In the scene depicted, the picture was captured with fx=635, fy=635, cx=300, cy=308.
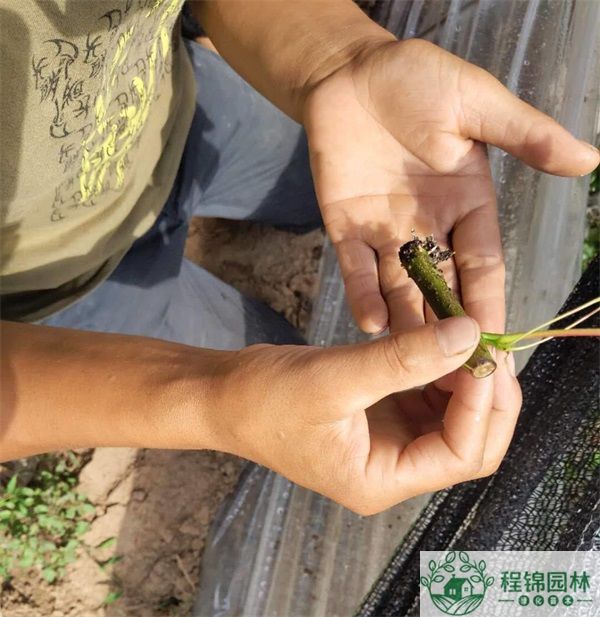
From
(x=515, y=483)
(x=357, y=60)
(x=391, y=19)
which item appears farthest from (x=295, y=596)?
(x=391, y=19)

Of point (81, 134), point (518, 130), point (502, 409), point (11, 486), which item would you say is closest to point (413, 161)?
point (518, 130)

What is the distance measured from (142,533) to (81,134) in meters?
1.43

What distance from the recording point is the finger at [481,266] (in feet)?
3.49

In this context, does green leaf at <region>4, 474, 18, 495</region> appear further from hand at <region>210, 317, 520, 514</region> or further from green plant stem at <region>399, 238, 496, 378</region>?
green plant stem at <region>399, 238, 496, 378</region>

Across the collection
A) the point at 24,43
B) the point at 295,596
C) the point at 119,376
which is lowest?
the point at 295,596

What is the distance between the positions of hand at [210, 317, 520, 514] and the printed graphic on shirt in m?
0.44

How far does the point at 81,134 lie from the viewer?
104 centimetres

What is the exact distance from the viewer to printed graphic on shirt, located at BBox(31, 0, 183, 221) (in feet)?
3.05

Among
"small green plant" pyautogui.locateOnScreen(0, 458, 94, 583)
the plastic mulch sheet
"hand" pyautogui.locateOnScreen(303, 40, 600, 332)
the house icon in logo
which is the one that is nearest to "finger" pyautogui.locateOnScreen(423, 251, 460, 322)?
"hand" pyautogui.locateOnScreen(303, 40, 600, 332)

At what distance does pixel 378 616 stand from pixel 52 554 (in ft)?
3.38

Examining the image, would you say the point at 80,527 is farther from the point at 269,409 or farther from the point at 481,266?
the point at 481,266

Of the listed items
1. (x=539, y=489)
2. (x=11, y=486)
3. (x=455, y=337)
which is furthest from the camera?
(x=11, y=486)

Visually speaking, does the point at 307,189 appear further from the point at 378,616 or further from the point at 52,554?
the point at 52,554

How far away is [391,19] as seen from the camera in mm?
2211
